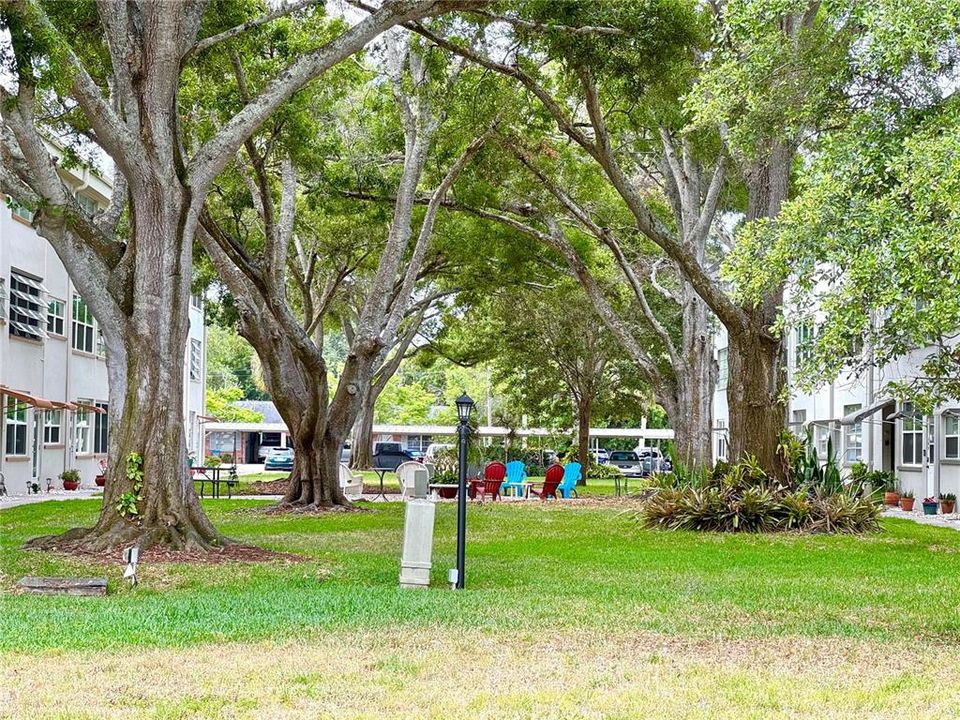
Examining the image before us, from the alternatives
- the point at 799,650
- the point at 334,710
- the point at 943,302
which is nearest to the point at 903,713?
the point at 799,650

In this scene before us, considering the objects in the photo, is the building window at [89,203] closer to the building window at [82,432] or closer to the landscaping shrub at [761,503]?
the building window at [82,432]

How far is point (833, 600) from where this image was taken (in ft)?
34.8

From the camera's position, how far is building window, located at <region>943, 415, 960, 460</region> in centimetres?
2409

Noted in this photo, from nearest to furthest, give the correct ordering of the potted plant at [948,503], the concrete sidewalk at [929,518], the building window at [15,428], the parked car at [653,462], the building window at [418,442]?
the concrete sidewalk at [929,518]
the potted plant at [948,503]
the building window at [15,428]
the parked car at [653,462]
the building window at [418,442]

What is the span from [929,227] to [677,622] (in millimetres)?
3934

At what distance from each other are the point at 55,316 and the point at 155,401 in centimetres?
1859

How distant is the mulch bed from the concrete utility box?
2.48 m

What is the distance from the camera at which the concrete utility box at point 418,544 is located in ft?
35.8

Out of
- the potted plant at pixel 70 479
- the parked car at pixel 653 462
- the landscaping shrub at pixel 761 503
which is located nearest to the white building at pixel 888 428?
the landscaping shrub at pixel 761 503

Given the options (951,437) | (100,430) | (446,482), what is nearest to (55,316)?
(100,430)

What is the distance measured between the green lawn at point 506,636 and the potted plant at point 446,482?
12.1m

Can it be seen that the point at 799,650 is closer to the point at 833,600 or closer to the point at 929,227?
the point at 833,600

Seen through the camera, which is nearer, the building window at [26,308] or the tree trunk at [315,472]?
the tree trunk at [315,472]

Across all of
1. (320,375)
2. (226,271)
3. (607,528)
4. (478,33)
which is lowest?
(607,528)
